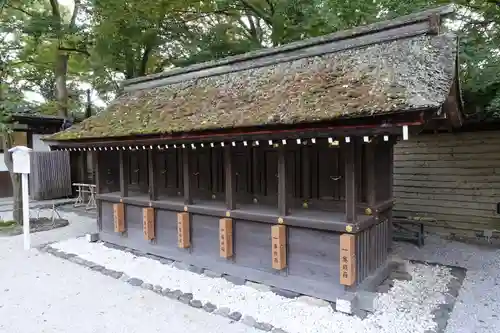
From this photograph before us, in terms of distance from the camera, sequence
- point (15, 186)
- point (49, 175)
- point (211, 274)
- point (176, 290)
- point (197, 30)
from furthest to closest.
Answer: point (49, 175) < point (197, 30) < point (15, 186) < point (211, 274) < point (176, 290)

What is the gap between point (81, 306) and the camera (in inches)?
168

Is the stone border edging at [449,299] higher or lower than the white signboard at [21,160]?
lower

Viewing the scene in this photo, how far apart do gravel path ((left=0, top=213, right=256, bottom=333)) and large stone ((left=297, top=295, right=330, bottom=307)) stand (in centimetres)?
94

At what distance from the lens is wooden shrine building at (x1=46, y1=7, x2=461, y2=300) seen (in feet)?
12.6

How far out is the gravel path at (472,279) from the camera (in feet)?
12.2

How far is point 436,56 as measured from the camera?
167 inches

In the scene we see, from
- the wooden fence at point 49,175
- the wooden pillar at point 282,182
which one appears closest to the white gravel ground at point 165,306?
the wooden pillar at point 282,182

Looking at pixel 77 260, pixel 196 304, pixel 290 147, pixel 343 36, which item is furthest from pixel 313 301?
pixel 77 260

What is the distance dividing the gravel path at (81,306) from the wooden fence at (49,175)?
786 centimetres

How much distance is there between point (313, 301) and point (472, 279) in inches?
101

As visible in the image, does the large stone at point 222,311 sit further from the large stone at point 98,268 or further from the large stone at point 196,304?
the large stone at point 98,268

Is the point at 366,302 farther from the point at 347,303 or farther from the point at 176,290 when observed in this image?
the point at 176,290

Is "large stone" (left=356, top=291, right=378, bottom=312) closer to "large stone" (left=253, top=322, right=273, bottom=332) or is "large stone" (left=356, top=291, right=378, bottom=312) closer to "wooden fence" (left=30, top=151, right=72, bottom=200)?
"large stone" (left=253, top=322, right=273, bottom=332)

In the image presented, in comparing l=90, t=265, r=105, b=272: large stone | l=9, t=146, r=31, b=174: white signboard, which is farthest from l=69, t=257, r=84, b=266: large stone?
l=9, t=146, r=31, b=174: white signboard
